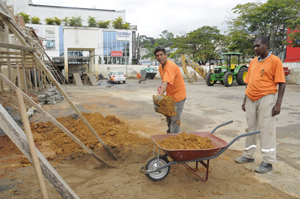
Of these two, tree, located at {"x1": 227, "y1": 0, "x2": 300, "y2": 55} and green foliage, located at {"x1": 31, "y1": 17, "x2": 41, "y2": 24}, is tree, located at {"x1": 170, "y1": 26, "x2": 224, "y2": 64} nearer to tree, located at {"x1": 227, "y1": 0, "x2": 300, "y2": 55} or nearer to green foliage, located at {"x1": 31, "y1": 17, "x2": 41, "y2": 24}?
A: tree, located at {"x1": 227, "y1": 0, "x2": 300, "y2": 55}

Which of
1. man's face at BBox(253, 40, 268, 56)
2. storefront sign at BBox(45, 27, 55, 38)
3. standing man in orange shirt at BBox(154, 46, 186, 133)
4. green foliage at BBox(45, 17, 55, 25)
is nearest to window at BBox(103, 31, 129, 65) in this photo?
storefront sign at BBox(45, 27, 55, 38)

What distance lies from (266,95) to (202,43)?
97.8ft

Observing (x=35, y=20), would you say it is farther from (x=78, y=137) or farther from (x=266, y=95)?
(x=266, y=95)

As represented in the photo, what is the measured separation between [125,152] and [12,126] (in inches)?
92.9

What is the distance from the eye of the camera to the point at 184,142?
9.29 ft

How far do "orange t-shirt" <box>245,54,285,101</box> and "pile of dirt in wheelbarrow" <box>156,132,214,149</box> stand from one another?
102 cm

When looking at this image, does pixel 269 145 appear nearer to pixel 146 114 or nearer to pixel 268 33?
pixel 146 114

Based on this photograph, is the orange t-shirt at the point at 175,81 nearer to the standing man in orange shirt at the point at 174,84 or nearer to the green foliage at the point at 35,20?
the standing man in orange shirt at the point at 174,84

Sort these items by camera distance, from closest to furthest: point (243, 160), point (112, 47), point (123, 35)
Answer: point (243, 160)
point (112, 47)
point (123, 35)

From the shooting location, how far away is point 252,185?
2777mm

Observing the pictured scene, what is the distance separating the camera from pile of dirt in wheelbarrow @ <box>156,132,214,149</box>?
276cm

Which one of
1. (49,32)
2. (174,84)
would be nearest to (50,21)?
(49,32)

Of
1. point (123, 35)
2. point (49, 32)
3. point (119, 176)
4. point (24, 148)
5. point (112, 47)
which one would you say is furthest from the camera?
point (123, 35)

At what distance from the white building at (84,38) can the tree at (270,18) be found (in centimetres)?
1683
